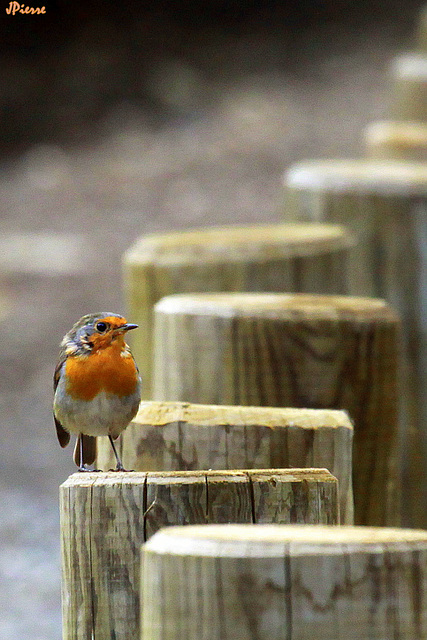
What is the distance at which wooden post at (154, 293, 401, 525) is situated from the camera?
9.41 ft

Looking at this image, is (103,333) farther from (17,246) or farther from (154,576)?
(17,246)

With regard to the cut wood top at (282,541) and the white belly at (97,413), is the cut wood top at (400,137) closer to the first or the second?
the white belly at (97,413)

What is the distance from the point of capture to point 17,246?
459 inches

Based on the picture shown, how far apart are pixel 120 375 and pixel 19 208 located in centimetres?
1074

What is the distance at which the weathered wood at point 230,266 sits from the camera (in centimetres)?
358

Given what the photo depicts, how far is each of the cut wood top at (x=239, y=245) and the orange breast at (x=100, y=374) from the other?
1.30 meters

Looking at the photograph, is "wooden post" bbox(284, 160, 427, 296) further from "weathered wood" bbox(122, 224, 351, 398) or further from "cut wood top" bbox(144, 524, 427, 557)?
"cut wood top" bbox(144, 524, 427, 557)

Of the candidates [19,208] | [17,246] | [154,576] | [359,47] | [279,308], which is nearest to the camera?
[154,576]

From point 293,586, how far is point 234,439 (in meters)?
0.88

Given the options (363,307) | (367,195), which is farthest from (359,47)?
(363,307)

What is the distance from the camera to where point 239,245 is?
3682 mm

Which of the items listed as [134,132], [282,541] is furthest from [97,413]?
[134,132]

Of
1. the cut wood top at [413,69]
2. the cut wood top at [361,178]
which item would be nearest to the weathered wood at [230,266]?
the cut wood top at [361,178]

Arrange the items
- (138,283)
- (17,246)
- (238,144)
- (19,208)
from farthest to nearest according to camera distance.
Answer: (238,144)
(19,208)
(17,246)
(138,283)
